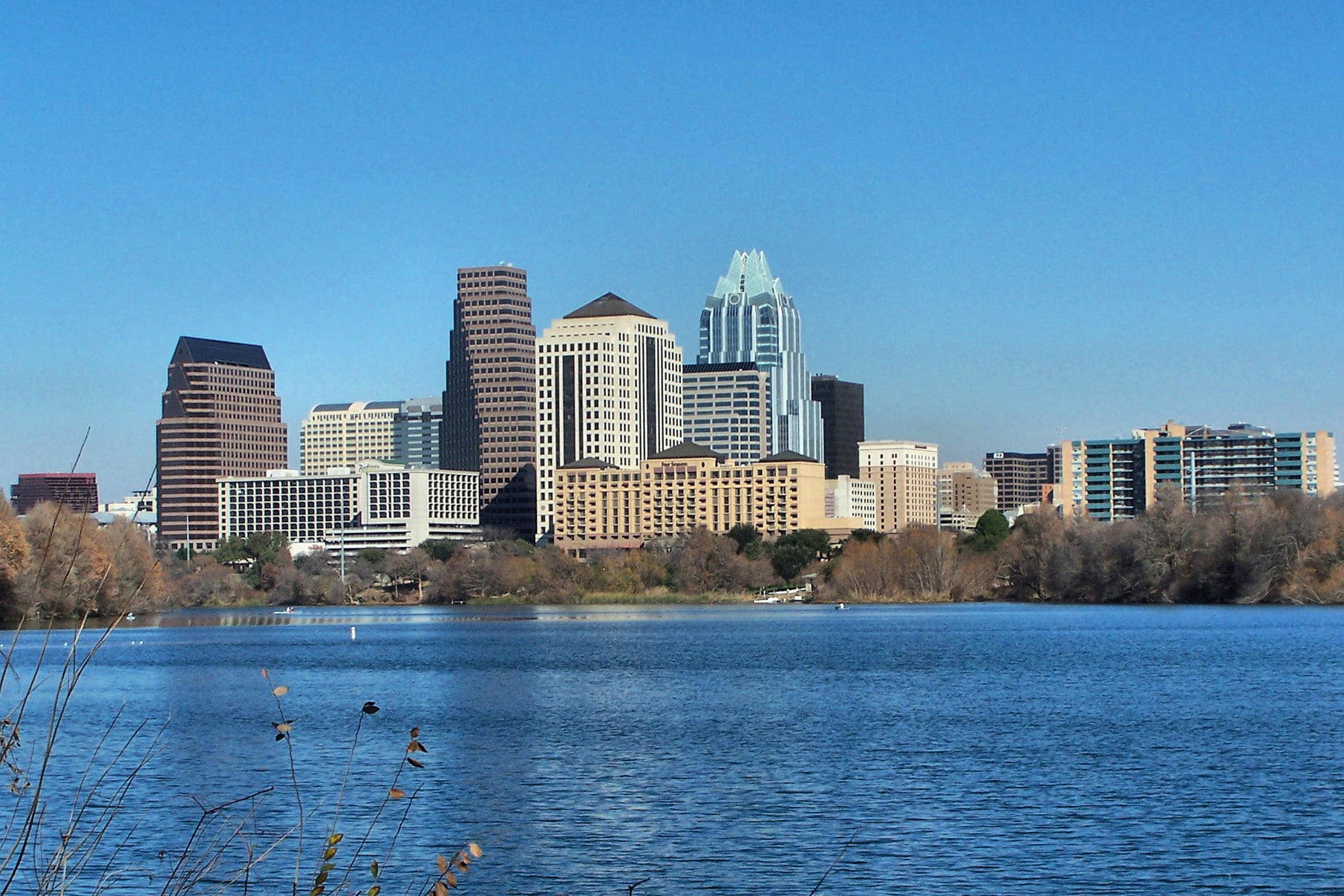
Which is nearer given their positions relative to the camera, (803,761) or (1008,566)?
(803,761)

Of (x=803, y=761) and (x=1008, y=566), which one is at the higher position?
(x=1008, y=566)

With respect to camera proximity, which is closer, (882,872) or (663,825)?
(882,872)

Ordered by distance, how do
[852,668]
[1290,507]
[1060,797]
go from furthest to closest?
1. [1290,507]
2. [852,668]
3. [1060,797]

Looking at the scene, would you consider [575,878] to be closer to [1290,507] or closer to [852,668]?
[852,668]

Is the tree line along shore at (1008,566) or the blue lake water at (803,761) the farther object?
the tree line along shore at (1008,566)

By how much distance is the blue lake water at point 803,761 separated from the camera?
88.4 ft

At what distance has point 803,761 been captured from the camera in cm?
4003

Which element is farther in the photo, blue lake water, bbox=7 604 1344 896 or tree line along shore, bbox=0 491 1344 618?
tree line along shore, bbox=0 491 1344 618

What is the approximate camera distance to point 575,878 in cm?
2609

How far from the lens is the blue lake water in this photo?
2695cm

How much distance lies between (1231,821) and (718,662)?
50.1 metres

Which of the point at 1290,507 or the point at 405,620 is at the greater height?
the point at 1290,507

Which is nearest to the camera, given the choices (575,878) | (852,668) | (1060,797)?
(575,878)

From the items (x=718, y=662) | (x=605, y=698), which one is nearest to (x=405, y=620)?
(x=718, y=662)
